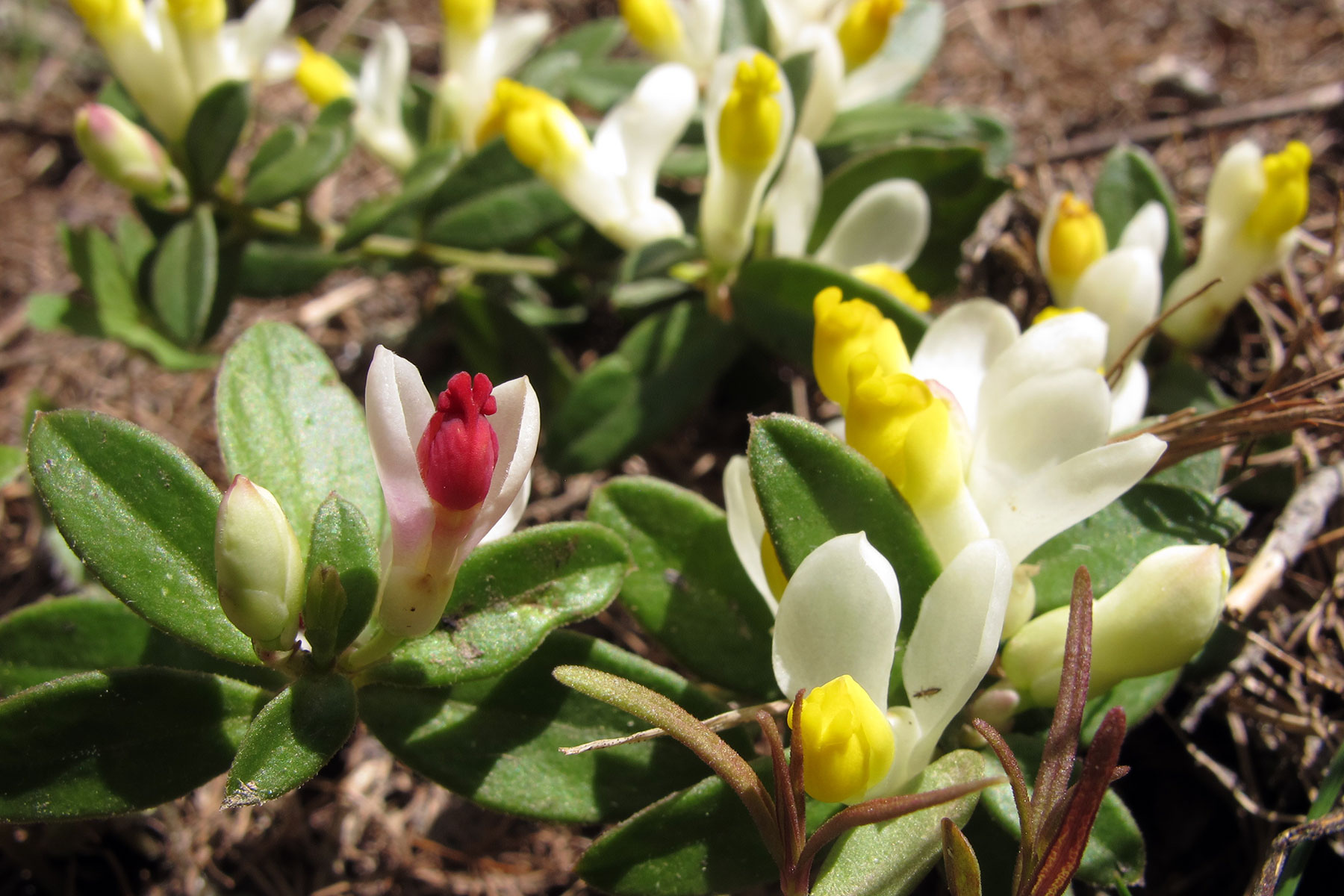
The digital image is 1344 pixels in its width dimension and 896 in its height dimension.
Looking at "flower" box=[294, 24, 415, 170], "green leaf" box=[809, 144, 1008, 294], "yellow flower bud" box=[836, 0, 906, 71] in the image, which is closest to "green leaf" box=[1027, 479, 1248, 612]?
"green leaf" box=[809, 144, 1008, 294]

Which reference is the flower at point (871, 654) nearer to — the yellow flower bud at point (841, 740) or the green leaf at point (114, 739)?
the yellow flower bud at point (841, 740)

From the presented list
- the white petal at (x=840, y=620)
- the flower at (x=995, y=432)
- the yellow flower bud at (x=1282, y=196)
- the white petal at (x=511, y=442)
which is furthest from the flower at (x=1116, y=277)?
the white petal at (x=511, y=442)

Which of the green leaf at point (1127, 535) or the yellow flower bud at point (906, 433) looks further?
the green leaf at point (1127, 535)

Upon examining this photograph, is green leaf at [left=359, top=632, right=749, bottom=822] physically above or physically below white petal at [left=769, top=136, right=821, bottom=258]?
below

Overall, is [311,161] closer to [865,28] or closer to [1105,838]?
[865,28]

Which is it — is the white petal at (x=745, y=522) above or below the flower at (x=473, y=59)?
below

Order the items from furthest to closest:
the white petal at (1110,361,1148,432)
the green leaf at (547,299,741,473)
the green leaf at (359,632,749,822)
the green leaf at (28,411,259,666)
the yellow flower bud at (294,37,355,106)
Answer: the yellow flower bud at (294,37,355,106) → the green leaf at (547,299,741,473) → the white petal at (1110,361,1148,432) → the green leaf at (359,632,749,822) → the green leaf at (28,411,259,666)

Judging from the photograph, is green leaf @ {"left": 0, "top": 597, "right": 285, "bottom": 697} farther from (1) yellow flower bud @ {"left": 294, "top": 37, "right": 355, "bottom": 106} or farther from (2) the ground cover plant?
(1) yellow flower bud @ {"left": 294, "top": 37, "right": 355, "bottom": 106}

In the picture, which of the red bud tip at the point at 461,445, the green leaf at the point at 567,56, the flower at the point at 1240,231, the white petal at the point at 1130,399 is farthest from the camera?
the green leaf at the point at 567,56
